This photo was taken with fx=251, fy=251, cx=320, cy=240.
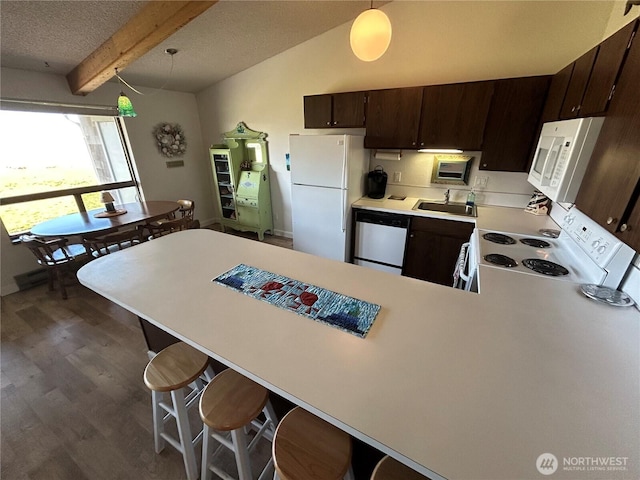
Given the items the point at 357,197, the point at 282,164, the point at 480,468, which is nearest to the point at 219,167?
the point at 282,164

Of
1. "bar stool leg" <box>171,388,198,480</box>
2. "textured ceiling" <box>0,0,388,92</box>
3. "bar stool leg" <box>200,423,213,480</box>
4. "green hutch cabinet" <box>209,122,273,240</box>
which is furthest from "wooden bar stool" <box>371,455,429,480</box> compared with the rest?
"green hutch cabinet" <box>209,122,273,240</box>

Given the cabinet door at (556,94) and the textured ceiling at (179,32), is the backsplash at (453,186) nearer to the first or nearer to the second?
the cabinet door at (556,94)

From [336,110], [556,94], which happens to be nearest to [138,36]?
[336,110]

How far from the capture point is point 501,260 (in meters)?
1.54

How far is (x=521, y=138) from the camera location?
87.3 inches

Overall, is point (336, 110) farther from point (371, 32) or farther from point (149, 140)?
point (149, 140)

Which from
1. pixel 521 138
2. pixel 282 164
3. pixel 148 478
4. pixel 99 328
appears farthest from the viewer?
pixel 282 164

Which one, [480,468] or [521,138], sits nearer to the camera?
[480,468]

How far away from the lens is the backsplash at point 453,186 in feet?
8.48

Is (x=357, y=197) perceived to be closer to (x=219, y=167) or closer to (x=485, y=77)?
(x=485, y=77)

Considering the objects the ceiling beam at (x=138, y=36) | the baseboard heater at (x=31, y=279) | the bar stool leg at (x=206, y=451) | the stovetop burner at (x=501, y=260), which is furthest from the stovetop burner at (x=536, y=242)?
the baseboard heater at (x=31, y=279)

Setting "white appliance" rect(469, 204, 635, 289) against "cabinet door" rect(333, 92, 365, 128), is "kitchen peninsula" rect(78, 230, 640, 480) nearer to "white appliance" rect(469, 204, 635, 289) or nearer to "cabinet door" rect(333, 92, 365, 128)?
"white appliance" rect(469, 204, 635, 289)

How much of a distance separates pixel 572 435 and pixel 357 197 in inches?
102

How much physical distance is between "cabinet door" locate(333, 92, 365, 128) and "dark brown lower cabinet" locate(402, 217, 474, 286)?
1.28 meters
